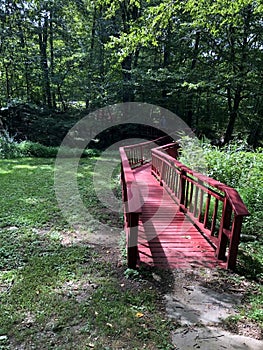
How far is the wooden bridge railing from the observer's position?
8.80 feet

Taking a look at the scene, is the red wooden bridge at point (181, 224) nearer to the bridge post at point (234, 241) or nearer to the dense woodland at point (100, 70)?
the bridge post at point (234, 241)

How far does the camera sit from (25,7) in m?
12.7

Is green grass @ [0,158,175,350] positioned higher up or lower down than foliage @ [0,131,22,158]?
lower down

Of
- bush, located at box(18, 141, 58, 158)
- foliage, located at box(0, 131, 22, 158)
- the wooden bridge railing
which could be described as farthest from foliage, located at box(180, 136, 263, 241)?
foliage, located at box(0, 131, 22, 158)

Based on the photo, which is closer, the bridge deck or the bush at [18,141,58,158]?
the bridge deck

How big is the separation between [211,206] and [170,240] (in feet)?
3.99

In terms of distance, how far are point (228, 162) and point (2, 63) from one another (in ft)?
42.4

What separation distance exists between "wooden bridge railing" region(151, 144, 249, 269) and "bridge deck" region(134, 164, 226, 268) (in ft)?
0.43

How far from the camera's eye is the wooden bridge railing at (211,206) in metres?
2.68

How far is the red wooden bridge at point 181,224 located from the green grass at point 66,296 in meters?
0.48

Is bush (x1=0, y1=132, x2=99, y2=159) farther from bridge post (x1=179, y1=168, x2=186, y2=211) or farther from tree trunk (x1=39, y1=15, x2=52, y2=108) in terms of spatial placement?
bridge post (x1=179, y1=168, x2=186, y2=211)

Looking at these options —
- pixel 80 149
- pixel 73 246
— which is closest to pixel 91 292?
pixel 73 246

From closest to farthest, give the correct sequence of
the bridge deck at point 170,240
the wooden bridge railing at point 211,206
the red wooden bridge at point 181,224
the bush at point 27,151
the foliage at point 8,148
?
the wooden bridge railing at point 211,206, the red wooden bridge at point 181,224, the bridge deck at point 170,240, the foliage at point 8,148, the bush at point 27,151

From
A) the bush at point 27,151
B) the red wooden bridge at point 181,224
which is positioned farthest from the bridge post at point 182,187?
the bush at point 27,151
